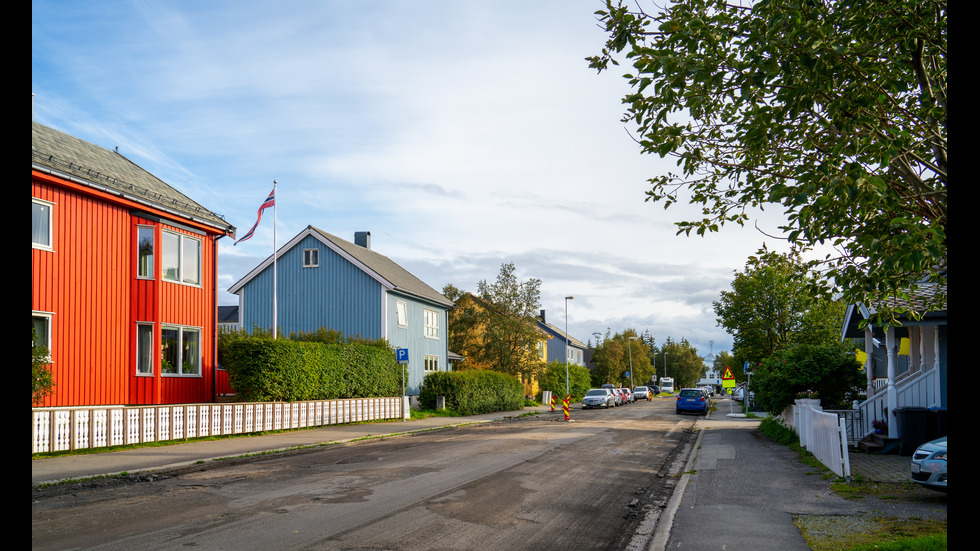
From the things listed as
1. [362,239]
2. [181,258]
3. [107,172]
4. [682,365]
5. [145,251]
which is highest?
[362,239]

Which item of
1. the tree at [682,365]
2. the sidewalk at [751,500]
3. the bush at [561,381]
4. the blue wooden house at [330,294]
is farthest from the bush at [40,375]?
the tree at [682,365]

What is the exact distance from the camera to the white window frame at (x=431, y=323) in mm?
44641

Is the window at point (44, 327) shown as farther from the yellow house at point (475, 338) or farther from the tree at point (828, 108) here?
the yellow house at point (475, 338)

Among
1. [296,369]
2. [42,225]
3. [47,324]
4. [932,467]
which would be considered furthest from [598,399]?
[932,467]

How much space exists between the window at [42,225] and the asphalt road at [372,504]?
8747 millimetres

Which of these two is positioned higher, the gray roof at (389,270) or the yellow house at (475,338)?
the gray roof at (389,270)

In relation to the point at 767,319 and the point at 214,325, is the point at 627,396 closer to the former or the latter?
the point at 767,319

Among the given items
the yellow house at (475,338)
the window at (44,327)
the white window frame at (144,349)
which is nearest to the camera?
the window at (44,327)

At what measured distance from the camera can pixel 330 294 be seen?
39.5 metres

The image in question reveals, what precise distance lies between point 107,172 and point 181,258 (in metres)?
3.65

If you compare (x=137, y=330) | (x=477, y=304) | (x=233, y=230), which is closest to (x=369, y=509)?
(x=137, y=330)

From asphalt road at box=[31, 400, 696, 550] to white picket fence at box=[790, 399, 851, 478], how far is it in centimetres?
313
